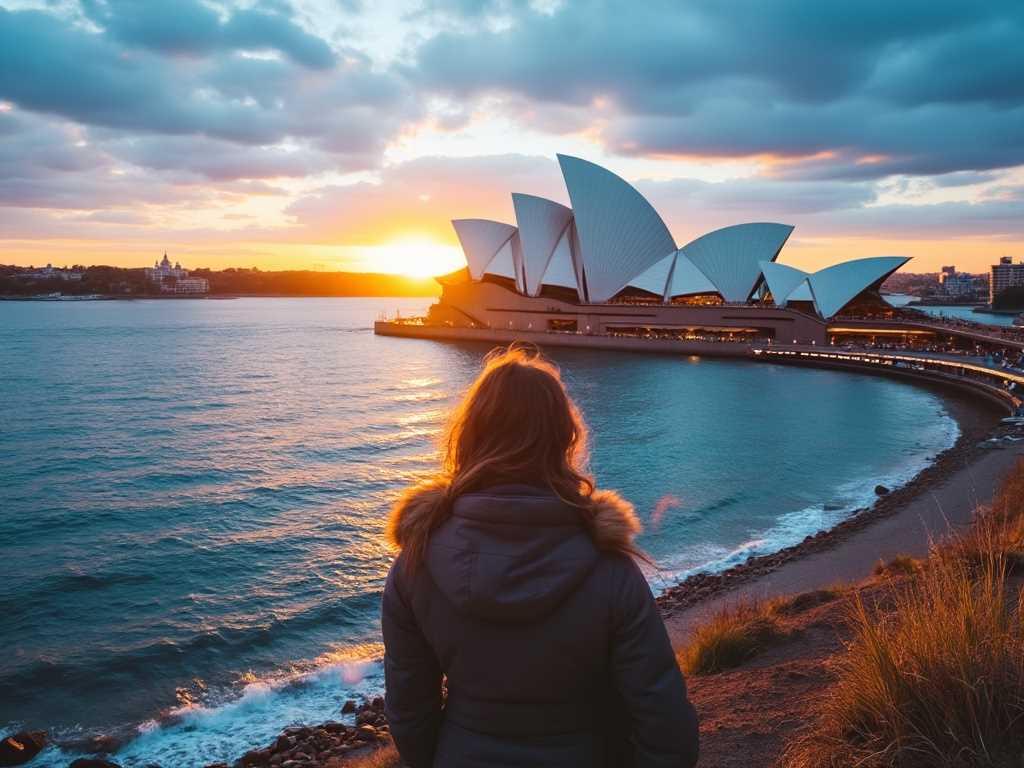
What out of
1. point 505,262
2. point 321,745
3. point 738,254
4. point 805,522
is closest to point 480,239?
point 505,262

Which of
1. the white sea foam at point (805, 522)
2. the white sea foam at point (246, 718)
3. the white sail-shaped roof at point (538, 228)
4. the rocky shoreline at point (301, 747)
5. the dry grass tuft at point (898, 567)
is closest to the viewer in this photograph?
the rocky shoreline at point (301, 747)

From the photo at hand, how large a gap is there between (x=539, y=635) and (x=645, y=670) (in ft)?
0.82

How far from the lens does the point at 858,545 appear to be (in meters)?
13.1

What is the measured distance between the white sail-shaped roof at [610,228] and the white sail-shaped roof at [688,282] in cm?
220

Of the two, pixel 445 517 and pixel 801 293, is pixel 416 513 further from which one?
pixel 801 293

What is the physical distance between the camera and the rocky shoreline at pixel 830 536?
37.1ft

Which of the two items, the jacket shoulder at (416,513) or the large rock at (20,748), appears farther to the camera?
the large rock at (20,748)

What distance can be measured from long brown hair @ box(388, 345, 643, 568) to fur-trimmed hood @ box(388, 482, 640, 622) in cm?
4

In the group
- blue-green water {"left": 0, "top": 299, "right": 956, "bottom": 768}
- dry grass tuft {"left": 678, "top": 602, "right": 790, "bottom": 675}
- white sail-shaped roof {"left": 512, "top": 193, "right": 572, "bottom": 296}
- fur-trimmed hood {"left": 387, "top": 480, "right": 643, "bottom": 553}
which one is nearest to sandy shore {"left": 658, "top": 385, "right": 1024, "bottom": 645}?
blue-green water {"left": 0, "top": 299, "right": 956, "bottom": 768}

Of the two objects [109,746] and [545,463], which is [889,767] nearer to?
[545,463]

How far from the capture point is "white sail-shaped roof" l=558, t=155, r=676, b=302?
60250mm

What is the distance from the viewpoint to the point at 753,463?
69.6 feet

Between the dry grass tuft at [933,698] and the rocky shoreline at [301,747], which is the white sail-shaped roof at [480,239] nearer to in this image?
the rocky shoreline at [301,747]

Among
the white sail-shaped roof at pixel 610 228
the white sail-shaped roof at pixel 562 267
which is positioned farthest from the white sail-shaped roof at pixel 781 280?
the white sail-shaped roof at pixel 562 267
